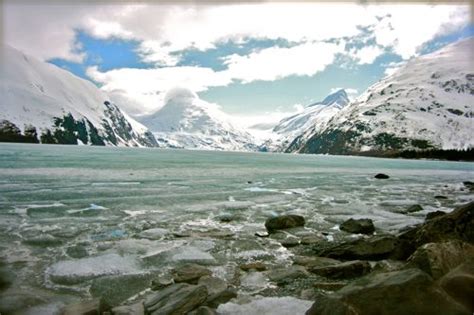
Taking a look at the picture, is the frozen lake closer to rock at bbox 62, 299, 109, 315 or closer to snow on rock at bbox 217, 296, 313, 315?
rock at bbox 62, 299, 109, 315

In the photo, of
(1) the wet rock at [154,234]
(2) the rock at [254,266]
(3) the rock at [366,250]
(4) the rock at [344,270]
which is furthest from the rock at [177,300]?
(1) the wet rock at [154,234]

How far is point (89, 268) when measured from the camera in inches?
603

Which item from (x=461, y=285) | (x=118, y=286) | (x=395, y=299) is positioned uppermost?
(x=461, y=285)

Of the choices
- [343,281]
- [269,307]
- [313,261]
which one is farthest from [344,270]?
[269,307]

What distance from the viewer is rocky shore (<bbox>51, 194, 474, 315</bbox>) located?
363 inches

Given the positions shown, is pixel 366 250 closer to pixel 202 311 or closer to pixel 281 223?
pixel 281 223

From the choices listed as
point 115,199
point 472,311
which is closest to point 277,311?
point 472,311

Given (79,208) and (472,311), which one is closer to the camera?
(472,311)

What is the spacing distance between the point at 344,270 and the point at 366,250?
9.79 feet

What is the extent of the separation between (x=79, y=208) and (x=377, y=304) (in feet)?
81.7

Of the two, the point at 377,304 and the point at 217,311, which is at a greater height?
the point at 377,304

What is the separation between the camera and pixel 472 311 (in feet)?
29.2

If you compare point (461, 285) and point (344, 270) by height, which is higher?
point (461, 285)

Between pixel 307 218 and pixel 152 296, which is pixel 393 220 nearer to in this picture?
pixel 307 218
